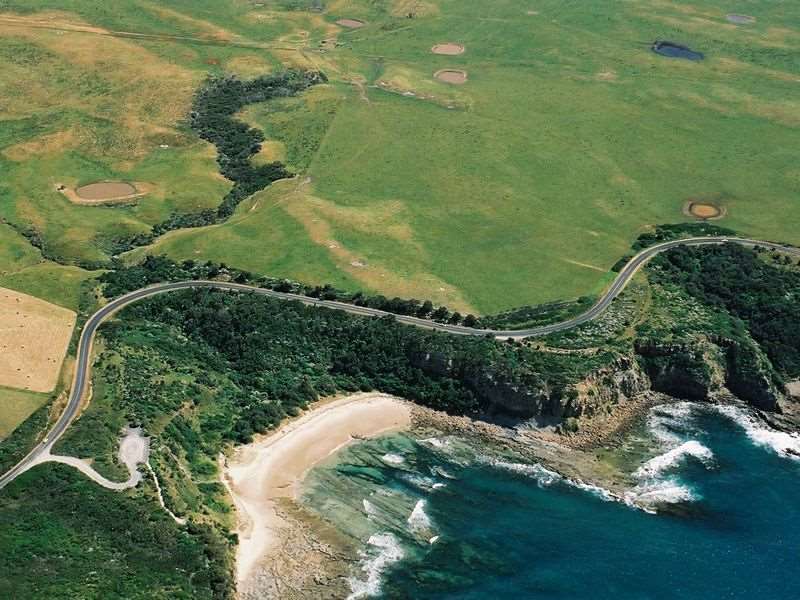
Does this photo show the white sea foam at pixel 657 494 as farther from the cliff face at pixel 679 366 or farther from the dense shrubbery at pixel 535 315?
the dense shrubbery at pixel 535 315

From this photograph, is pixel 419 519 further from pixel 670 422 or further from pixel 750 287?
pixel 750 287

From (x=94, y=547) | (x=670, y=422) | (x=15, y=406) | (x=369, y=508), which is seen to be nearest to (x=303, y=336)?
(x=369, y=508)

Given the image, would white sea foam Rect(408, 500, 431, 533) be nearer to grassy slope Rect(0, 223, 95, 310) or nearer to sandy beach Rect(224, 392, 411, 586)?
sandy beach Rect(224, 392, 411, 586)

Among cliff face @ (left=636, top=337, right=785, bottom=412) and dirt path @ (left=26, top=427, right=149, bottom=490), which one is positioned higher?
cliff face @ (left=636, top=337, right=785, bottom=412)

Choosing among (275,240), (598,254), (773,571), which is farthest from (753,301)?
(275,240)

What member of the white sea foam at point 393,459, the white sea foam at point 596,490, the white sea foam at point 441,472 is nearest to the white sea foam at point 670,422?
the white sea foam at point 596,490

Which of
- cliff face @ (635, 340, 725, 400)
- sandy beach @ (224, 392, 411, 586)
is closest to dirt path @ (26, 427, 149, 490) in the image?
sandy beach @ (224, 392, 411, 586)
